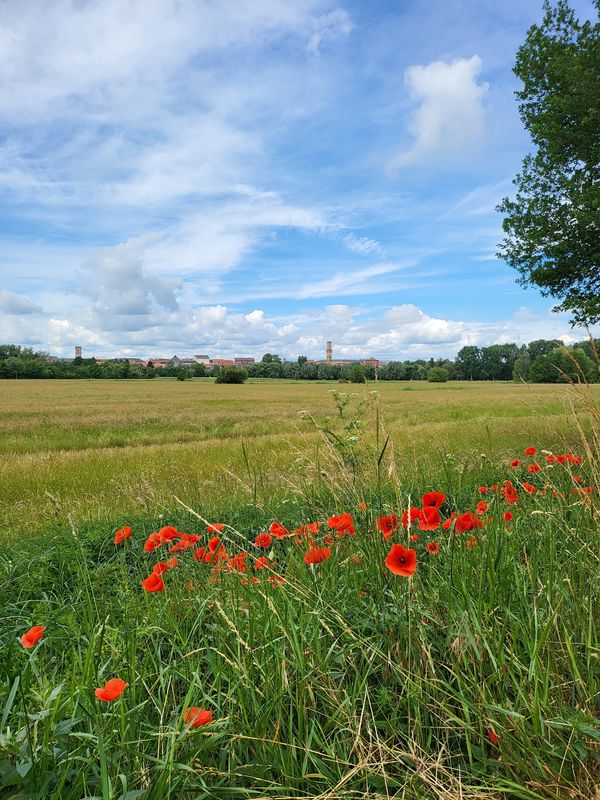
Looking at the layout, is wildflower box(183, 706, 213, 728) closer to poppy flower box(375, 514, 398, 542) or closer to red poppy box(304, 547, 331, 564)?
red poppy box(304, 547, 331, 564)

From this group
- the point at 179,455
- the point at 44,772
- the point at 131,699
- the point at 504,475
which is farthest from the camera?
the point at 179,455

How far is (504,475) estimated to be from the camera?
4.92 m

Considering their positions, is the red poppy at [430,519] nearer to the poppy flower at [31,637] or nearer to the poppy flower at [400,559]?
the poppy flower at [400,559]

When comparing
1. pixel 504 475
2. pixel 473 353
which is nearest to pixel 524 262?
pixel 504 475

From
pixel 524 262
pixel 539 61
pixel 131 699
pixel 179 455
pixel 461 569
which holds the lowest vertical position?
pixel 179 455

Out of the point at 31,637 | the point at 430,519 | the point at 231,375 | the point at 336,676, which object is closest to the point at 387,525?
the point at 430,519

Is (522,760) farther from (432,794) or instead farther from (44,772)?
(44,772)

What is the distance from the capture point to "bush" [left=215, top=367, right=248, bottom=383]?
74438 mm

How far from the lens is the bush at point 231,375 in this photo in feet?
244

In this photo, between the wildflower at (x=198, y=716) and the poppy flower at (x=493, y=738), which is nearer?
the wildflower at (x=198, y=716)

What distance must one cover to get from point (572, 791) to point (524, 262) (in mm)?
11240

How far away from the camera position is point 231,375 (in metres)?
74.5

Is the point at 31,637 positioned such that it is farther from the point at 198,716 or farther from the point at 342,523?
the point at 342,523

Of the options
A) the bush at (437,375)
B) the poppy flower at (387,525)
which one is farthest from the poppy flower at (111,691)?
the bush at (437,375)
